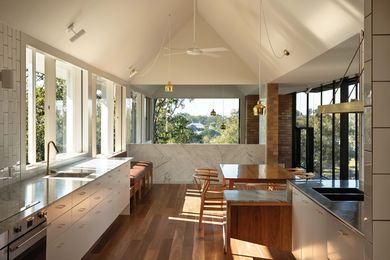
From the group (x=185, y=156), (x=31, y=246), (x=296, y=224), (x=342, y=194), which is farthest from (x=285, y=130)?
(x=31, y=246)

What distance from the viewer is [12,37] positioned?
3459mm

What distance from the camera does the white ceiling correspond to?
346 cm

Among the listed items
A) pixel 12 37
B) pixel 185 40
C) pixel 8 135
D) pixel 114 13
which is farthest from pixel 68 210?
pixel 185 40

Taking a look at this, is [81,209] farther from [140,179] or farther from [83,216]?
[140,179]

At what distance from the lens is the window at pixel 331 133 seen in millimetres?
6453

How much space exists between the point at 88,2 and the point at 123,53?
256 centimetres

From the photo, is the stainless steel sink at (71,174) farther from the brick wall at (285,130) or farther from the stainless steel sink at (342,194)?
the brick wall at (285,130)

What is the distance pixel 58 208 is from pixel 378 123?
2.28 m

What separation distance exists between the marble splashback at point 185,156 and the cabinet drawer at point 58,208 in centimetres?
565

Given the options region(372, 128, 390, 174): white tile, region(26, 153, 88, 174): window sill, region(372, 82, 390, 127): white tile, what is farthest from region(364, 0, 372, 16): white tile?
region(26, 153, 88, 174): window sill

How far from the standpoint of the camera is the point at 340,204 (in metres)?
2.63

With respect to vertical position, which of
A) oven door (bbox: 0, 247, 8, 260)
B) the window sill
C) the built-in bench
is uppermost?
the window sill

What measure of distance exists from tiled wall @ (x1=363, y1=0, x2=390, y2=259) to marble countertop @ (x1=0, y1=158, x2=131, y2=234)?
6.15ft

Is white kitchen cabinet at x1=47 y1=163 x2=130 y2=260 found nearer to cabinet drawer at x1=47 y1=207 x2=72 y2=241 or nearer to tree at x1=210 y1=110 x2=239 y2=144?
cabinet drawer at x1=47 y1=207 x2=72 y2=241
